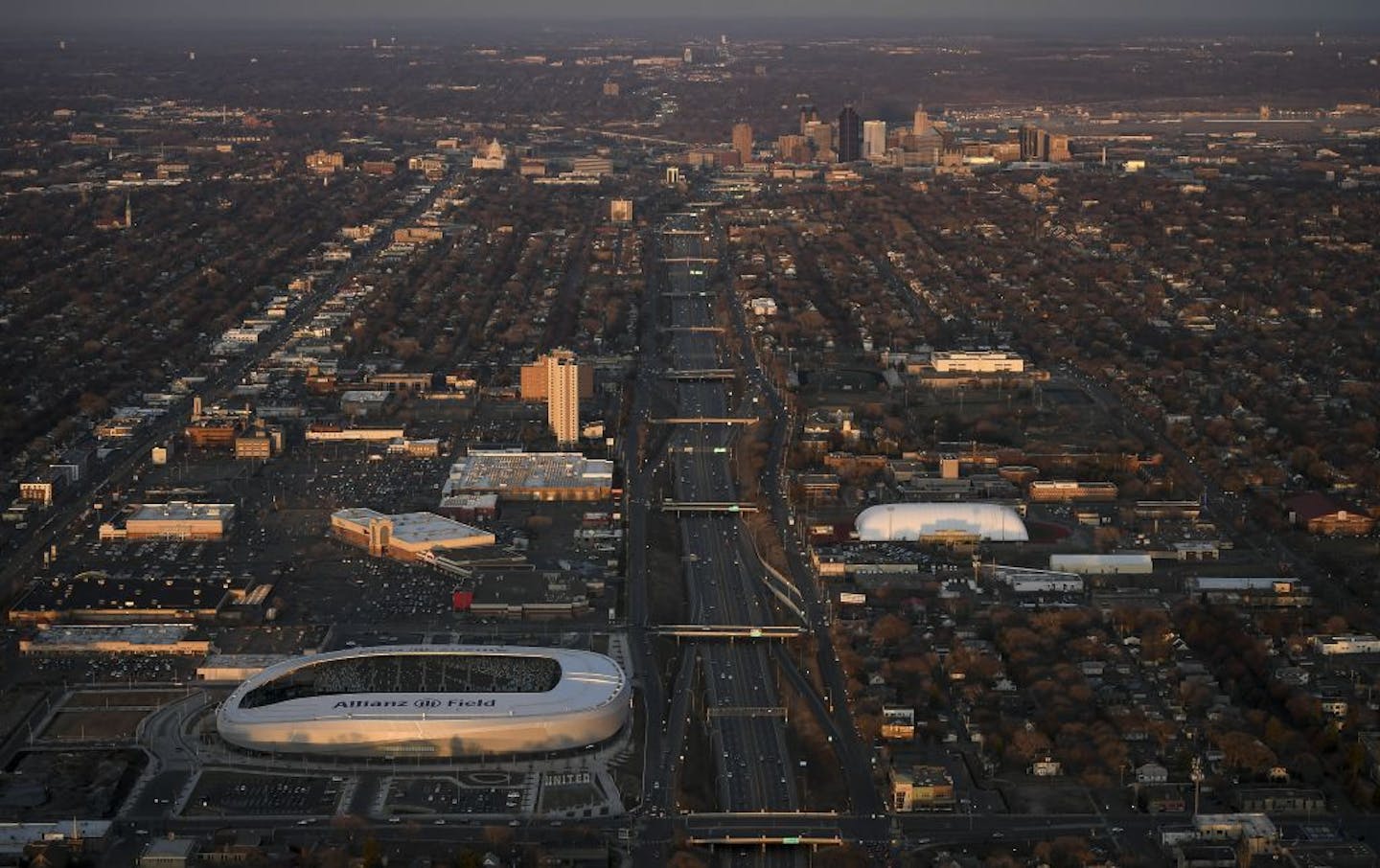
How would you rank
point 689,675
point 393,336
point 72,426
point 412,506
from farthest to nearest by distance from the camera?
point 393,336, point 72,426, point 412,506, point 689,675

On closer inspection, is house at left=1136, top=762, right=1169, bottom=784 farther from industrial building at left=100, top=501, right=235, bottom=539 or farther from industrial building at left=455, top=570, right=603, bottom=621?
industrial building at left=100, top=501, right=235, bottom=539

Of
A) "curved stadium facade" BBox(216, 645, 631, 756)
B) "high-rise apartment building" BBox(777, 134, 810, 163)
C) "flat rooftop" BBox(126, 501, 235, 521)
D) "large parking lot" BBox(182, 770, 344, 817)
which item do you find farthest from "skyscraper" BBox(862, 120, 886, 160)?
"large parking lot" BBox(182, 770, 344, 817)

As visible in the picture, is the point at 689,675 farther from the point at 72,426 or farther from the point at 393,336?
the point at 393,336

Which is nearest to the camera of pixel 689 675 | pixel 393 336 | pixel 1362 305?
pixel 689 675

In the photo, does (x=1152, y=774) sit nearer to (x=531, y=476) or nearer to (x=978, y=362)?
(x=531, y=476)

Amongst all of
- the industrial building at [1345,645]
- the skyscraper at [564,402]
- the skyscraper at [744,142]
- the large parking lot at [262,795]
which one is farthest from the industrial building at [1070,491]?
the skyscraper at [744,142]

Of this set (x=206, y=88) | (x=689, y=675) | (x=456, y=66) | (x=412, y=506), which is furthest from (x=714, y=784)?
(x=456, y=66)
